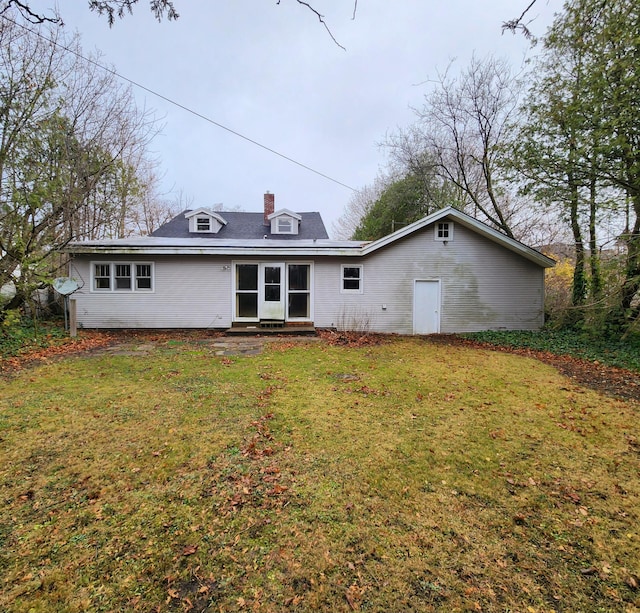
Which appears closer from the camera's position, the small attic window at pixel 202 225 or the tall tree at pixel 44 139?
the tall tree at pixel 44 139

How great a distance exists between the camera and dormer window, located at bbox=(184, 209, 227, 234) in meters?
17.2

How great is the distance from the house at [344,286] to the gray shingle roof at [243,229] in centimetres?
637

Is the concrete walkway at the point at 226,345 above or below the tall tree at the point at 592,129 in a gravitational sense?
below

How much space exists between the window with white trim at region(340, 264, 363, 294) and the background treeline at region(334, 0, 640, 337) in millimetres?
6011

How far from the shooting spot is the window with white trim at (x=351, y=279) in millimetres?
11016

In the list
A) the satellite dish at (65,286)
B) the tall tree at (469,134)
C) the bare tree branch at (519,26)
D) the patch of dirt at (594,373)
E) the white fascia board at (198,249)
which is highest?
the tall tree at (469,134)

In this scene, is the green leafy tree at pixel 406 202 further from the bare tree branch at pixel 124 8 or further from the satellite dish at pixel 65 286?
the bare tree branch at pixel 124 8

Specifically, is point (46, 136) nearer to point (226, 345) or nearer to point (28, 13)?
point (28, 13)

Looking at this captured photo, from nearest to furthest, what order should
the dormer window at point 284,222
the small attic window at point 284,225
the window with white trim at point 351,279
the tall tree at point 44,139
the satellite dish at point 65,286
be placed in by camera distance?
the tall tree at point 44,139 < the satellite dish at point 65,286 < the window with white trim at point 351,279 < the dormer window at point 284,222 < the small attic window at point 284,225

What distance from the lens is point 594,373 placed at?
656cm

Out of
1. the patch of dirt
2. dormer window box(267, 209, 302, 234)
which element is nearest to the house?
the patch of dirt

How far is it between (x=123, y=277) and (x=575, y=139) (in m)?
14.4

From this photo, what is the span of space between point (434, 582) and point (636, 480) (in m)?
2.46

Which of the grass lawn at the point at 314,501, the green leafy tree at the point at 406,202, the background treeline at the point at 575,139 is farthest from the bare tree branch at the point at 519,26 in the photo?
the green leafy tree at the point at 406,202
